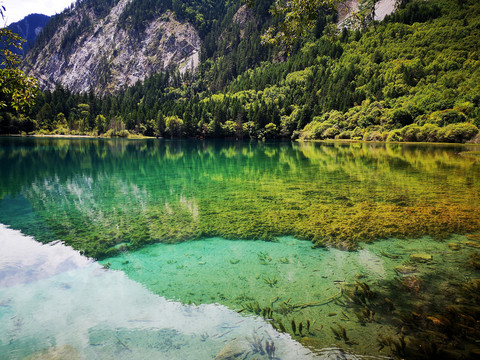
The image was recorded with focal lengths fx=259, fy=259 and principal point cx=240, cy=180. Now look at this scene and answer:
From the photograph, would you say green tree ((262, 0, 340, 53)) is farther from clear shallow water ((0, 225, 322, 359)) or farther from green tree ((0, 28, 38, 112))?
clear shallow water ((0, 225, 322, 359))

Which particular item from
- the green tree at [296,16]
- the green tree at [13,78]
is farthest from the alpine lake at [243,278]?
the green tree at [296,16]

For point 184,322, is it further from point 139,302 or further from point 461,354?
point 461,354

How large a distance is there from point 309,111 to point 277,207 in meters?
108

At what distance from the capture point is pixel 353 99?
10288 cm

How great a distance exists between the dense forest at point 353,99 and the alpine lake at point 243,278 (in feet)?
199

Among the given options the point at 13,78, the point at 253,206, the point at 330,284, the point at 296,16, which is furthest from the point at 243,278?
the point at 13,78

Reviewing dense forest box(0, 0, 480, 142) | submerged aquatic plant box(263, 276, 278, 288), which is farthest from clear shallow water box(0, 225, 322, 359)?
dense forest box(0, 0, 480, 142)

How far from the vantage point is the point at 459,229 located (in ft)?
25.7

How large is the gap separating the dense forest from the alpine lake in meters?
60.7

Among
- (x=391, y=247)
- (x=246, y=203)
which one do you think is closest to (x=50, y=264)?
(x=246, y=203)

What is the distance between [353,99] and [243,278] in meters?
112

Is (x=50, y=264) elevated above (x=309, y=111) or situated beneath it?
situated beneath

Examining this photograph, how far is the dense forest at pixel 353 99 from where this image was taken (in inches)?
2785

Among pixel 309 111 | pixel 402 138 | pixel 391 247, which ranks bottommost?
pixel 391 247
